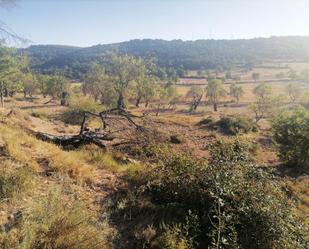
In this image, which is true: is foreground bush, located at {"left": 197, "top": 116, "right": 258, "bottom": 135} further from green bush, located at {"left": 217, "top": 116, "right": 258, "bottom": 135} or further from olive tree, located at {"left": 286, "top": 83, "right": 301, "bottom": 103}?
olive tree, located at {"left": 286, "top": 83, "right": 301, "bottom": 103}

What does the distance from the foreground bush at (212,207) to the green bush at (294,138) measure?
38.2 ft

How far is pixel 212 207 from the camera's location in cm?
543

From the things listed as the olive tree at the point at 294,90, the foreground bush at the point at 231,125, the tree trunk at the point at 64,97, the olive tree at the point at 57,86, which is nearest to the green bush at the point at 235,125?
the foreground bush at the point at 231,125

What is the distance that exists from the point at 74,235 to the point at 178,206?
2159 millimetres

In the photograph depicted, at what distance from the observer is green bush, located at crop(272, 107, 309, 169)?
1731cm

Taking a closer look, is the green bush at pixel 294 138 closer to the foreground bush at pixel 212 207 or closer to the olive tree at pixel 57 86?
the foreground bush at pixel 212 207

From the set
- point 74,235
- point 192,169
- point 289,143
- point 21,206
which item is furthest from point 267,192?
point 289,143

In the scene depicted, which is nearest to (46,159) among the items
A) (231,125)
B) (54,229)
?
(54,229)

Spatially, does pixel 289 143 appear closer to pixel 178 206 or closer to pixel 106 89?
pixel 178 206

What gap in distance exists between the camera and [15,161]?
7152 mm

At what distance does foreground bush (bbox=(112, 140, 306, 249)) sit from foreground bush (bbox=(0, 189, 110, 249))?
81cm

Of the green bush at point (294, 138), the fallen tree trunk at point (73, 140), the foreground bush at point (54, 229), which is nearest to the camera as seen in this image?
the foreground bush at point (54, 229)

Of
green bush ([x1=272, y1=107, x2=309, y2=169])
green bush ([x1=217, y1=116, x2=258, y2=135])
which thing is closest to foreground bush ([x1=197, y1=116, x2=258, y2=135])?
green bush ([x1=217, y1=116, x2=258, y2=135])

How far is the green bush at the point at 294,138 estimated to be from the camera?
56.8 feet
